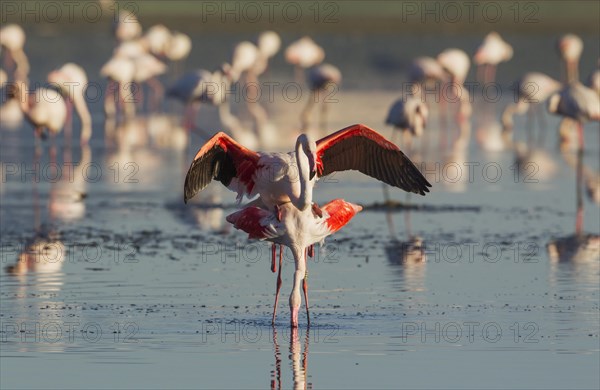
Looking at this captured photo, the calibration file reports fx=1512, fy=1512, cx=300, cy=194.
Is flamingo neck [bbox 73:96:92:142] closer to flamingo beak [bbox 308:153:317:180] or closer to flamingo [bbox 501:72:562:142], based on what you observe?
flamingo [bbox 501:72:562:142]

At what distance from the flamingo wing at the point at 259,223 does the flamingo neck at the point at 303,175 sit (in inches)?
10.8

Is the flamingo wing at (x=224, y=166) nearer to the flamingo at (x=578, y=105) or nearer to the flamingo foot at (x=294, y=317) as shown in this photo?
the flamingo foot at (x=294, y=317)

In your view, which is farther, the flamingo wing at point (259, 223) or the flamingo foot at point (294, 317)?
the flamingo wing at point (259, 223)

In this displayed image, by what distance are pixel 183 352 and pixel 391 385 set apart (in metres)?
1.32

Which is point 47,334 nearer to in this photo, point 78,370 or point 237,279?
point 78,370

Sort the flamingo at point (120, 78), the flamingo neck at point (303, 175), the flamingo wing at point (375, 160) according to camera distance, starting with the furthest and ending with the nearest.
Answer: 1. the flamingo at point (120, 78)
2. the flamingo wing at point (375, 160)
3. the flamingo neck at point (303, 175)

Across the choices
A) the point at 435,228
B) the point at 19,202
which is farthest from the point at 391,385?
the point at 19,202

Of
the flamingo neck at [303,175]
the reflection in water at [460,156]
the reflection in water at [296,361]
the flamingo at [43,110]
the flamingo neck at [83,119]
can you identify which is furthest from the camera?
the flamingo neck at [83,119]

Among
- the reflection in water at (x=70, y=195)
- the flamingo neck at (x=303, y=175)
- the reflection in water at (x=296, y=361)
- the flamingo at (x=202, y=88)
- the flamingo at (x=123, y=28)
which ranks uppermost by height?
the flamingo at (x=123, y=28)

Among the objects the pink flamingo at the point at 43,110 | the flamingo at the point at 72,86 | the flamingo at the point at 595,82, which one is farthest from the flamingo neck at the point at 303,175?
the flamingo at the point at 595,82

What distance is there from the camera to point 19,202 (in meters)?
14.2

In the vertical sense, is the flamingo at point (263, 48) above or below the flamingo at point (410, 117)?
above

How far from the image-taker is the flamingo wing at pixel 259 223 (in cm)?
882

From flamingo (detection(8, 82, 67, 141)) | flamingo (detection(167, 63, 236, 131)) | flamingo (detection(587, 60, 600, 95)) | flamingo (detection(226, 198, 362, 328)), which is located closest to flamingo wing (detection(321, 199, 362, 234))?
flamingo (detection(226, 198, 362, 328))
